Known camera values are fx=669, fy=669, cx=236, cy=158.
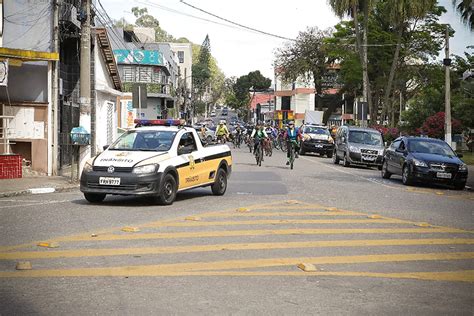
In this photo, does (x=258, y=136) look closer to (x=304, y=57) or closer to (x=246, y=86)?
(x=304, y=57)

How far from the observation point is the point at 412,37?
52625 mm

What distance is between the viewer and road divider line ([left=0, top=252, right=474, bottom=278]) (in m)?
7.23

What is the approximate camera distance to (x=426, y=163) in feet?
68.4

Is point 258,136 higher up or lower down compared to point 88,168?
higher up

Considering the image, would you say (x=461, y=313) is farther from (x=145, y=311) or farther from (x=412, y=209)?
(x=412, y=209)

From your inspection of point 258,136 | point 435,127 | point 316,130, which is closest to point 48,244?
point 258,136

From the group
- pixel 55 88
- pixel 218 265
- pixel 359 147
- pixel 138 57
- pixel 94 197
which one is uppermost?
pixel 138 57

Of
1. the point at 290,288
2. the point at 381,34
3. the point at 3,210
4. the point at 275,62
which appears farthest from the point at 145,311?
the point at 275,62

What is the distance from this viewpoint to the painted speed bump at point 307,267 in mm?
7543

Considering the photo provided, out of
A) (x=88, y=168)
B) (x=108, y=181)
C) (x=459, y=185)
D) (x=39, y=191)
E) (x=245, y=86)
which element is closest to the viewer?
(x=108, y=181)

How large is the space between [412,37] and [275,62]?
2299 cm

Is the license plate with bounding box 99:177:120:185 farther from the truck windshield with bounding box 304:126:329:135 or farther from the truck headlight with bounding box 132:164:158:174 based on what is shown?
the truck windshield with bounding box 304:126:329:135

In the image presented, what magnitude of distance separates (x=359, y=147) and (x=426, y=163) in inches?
382

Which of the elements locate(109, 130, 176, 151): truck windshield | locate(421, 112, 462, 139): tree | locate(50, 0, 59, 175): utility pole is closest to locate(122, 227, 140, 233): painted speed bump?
locate(109, 130, 176, 151): truck windshield
